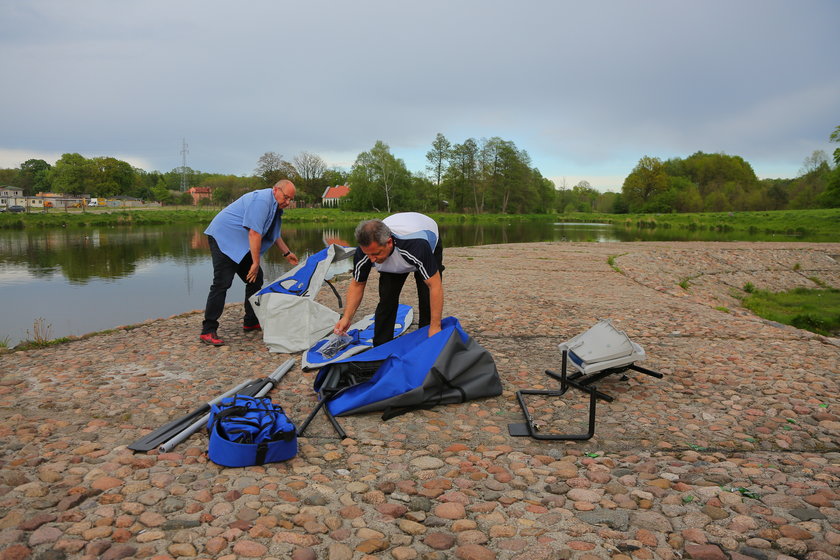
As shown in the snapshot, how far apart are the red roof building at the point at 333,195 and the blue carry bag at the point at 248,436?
318ft

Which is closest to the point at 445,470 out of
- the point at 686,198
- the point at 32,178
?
the point at 686,198

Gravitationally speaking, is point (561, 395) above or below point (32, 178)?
below

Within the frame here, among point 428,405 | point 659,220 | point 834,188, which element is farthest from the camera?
point 659,220

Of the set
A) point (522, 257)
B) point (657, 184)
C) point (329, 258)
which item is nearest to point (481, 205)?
point (657, 184)

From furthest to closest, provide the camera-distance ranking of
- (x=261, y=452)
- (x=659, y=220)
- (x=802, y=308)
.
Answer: (x=659, y=220), (x=802, y=308), (x=261, y=452)

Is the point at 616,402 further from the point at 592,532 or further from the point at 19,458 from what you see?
the point at 19,458

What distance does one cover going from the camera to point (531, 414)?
4.48m

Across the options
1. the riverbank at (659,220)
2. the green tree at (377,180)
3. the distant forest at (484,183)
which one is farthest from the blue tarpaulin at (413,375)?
the green tree at (377,180)

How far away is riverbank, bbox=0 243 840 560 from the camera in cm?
266

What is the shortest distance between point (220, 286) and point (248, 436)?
357cm

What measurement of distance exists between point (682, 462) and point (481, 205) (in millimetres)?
79912

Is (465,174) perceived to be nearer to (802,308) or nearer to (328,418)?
(802,308)

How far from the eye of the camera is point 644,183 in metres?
89.3

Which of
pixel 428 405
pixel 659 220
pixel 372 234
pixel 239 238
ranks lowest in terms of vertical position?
pixel 428 405
